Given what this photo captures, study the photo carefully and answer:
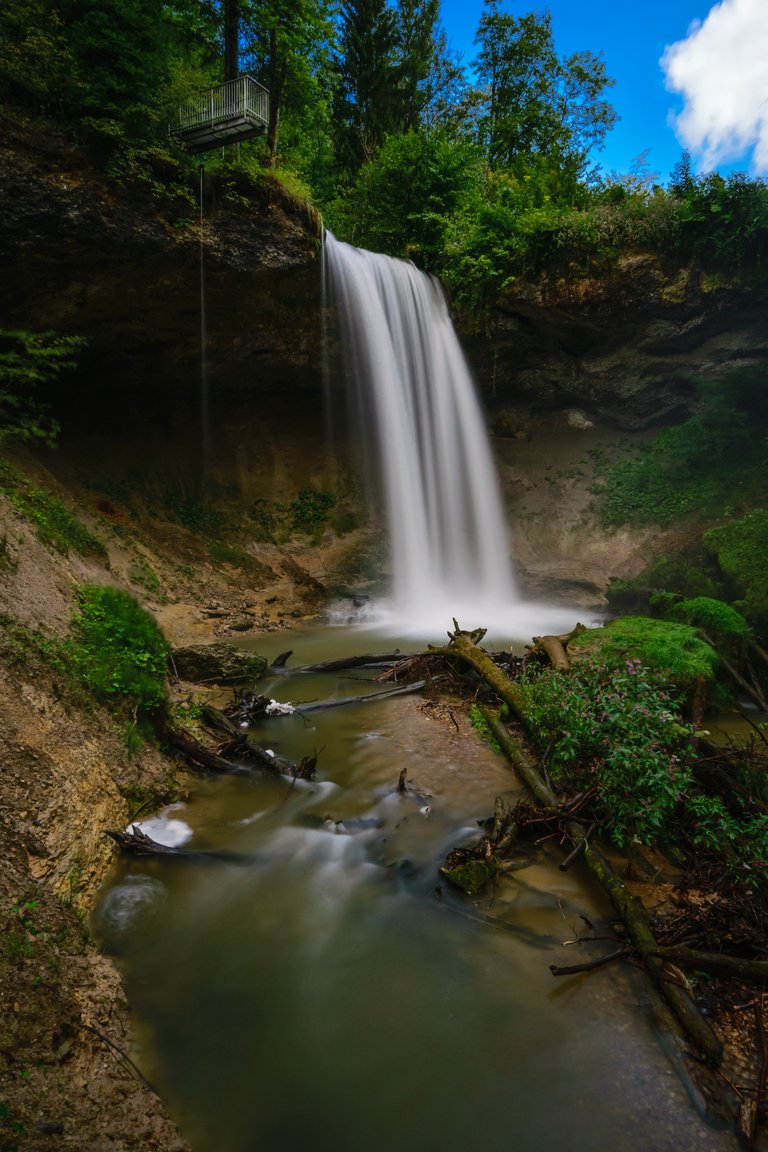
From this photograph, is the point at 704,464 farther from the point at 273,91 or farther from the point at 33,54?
the point at 33,54

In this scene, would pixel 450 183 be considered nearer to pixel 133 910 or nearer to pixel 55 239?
pixel 55 239

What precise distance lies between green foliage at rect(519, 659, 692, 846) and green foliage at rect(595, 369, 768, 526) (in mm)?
12154

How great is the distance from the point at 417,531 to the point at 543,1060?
48.1ft

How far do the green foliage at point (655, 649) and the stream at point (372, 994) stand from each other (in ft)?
8.91

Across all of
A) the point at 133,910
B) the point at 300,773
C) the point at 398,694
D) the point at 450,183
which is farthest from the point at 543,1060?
the point at 450,183

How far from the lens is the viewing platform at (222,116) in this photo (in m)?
11.8

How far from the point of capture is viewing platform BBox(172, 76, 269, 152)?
11.8 metres

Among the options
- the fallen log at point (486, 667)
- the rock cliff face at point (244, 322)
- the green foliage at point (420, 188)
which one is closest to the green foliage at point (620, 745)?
the fallen log at point (486, 667)

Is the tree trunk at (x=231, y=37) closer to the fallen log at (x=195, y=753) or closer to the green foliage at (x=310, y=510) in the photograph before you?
the green foliage at (x=310, y=510)

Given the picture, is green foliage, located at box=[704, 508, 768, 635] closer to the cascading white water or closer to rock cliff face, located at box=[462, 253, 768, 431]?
the cascading white water

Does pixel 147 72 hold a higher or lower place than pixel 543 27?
lower

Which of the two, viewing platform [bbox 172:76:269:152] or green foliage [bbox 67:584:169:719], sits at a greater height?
viewing platform [bbox 172:76:269:152]

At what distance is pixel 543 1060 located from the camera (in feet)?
8.78

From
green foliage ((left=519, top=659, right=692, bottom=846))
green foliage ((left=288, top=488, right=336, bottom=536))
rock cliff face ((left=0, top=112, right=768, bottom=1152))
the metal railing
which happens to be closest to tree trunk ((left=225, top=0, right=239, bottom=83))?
the metal railing
